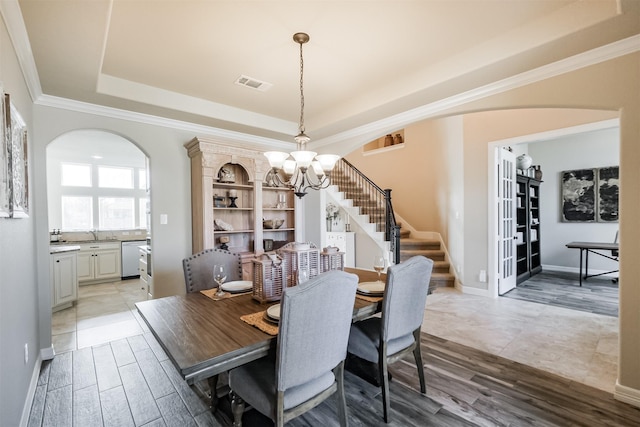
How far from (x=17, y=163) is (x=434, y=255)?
19.0 ft

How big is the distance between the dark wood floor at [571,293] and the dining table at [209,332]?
3864 millimetres

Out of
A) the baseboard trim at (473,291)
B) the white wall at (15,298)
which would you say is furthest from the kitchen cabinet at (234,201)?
the baseboard trim at (473,291)

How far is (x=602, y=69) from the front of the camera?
2.15 m

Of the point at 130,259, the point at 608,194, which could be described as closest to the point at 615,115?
the point at 608,194

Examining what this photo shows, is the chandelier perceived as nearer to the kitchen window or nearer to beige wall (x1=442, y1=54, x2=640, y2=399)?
beige wall (x1=442, y1=54, x2=640, y2=399)

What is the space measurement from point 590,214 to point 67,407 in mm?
8517

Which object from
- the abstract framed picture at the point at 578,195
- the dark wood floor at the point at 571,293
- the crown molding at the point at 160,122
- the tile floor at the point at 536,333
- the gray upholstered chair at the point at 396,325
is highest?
the crown molding at the point at 160,122

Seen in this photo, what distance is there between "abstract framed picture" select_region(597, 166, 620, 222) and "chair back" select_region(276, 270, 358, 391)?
276 inches

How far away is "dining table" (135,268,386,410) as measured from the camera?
128 centimetres

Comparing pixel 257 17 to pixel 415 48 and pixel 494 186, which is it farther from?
pixel 494 186

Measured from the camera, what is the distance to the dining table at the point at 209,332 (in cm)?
128

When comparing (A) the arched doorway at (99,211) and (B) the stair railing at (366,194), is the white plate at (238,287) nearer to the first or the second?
(A) the arched doorway at (99,211)

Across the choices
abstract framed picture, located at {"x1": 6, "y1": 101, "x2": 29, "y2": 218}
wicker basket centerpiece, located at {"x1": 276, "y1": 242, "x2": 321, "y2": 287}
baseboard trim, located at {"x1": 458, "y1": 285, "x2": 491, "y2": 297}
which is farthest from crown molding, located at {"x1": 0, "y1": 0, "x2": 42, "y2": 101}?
baseboard trim, located at {"x1": 458, "y1": 285, "x2": 491, "y2": 297}

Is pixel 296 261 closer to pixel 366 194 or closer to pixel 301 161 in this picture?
pixel 301 161
